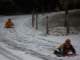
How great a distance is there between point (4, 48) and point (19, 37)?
3.18 meters

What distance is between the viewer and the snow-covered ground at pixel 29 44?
43.3 feet

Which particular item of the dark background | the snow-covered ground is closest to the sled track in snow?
the snow-covered ground

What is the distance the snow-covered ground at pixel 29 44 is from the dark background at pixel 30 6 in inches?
519

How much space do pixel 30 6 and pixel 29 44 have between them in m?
20.4

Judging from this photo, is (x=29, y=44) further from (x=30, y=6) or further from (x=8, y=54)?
(x=30, y=6)

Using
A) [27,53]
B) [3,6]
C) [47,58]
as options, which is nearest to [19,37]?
[27,53]

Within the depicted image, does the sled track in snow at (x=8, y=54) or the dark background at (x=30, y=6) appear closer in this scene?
the sled track in snow at (x=8, y=54)

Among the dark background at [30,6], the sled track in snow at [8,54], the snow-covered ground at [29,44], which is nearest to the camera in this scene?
the sled track in snow at [8,54]

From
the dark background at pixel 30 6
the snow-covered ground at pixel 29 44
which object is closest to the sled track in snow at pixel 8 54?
the snow-covered ground at pixel 29 44

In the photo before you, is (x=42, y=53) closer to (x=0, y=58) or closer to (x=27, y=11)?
(x=0, y=58)

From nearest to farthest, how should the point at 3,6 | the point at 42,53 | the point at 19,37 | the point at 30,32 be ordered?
1. the point at 42,53
2. the point at 19,37
3. the point at 30,32
4. the point at 3,6

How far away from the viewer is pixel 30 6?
36.1m

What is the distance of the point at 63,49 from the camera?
13289 millimetres

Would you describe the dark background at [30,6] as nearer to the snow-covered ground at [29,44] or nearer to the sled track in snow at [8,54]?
the snow-covered ground at [29,44]
